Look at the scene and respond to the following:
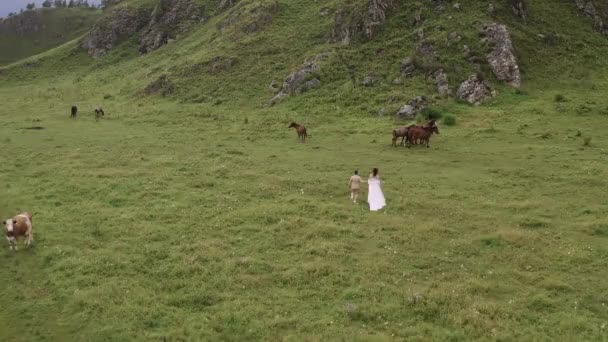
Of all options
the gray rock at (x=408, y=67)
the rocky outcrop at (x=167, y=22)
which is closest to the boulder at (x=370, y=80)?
the gray rock at (x=408, y=67)

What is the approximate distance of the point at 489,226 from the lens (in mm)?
23938

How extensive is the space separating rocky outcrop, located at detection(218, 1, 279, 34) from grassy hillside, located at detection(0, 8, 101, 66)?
92.5 m

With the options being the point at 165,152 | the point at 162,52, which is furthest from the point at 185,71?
the point at 165,152

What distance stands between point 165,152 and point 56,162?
726 centimetres

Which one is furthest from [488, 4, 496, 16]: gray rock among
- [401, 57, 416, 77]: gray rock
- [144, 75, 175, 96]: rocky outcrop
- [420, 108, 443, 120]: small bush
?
[144, 75, 175, 96]: rocky outcrop

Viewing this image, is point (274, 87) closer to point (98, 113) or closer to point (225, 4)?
point (98, 113)

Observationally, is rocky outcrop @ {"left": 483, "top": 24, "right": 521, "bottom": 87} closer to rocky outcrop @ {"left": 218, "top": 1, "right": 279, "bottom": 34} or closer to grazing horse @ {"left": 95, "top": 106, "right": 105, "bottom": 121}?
rocky outcrop @ {"left": 218, "top": 1, "right": 279, "bottom": 34}

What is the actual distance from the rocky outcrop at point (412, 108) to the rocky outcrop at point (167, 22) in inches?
2225

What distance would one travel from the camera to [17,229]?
22.8 metres

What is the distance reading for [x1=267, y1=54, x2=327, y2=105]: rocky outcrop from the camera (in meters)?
55.1

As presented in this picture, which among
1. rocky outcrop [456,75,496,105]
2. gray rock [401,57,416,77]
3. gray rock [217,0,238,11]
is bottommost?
rocky outcrop [456,75,496,105]

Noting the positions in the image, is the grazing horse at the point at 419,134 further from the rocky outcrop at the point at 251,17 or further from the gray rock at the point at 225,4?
the gray rock at the point at 225,4

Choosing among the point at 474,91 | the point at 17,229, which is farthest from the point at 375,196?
the point at 474,91

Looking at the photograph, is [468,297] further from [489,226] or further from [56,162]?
[56,162]
